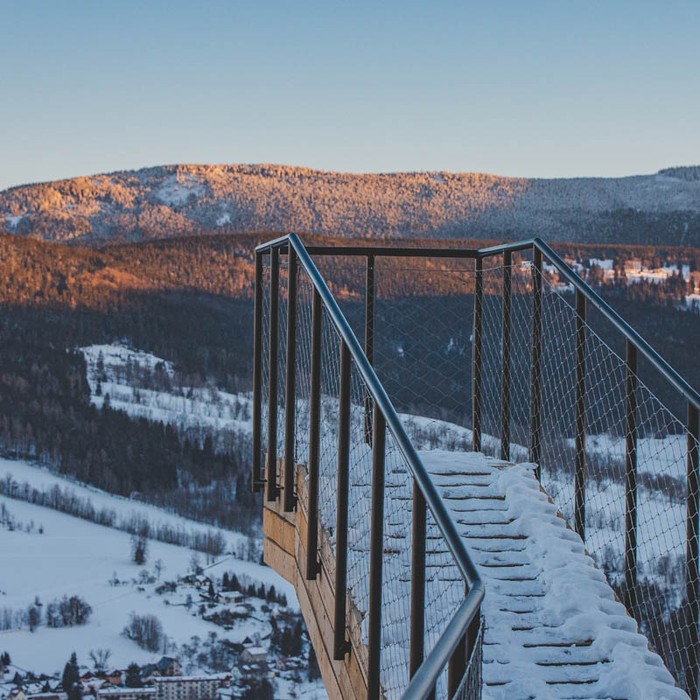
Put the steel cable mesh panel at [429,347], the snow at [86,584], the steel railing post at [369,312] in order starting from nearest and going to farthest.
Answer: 1. the steel railing post at [369,312]
2. the steel cable mesh panel at [429,347]
3. the snow at [86,584]

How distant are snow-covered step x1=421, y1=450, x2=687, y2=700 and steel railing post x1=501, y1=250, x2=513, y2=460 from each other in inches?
19.4

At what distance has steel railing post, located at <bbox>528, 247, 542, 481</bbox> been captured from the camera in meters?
4.12

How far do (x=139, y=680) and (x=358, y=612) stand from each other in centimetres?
6204

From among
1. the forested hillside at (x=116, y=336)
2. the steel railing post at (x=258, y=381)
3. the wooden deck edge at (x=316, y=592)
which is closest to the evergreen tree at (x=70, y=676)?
the forested hillside at (x=116, y=336)

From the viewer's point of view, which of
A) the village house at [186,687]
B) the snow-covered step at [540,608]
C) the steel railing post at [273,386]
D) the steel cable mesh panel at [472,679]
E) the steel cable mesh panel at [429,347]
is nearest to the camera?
the steel cable mesh panel at [472,679]

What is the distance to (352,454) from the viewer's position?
4543 millimetres

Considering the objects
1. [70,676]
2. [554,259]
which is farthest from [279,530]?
[70,676]

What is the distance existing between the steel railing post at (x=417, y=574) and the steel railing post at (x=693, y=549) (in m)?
0.99

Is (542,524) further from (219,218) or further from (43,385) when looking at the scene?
Answer: (219,218)

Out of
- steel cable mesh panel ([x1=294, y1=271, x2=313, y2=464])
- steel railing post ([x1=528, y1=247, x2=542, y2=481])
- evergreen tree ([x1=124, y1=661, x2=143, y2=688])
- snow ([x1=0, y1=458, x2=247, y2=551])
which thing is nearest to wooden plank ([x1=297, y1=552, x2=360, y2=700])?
steel cable mesh panel ([x1=294, y1=271, x2=313, y2=464])

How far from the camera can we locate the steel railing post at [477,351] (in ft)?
15.2

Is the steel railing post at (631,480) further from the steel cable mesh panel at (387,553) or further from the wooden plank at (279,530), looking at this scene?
the wooden plank at (279,530)

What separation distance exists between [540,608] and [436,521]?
4.40ft

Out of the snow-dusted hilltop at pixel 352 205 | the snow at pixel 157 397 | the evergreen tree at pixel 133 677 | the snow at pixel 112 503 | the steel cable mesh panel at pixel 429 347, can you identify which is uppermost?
the snow-dusted hilltop at pixel 352 205
